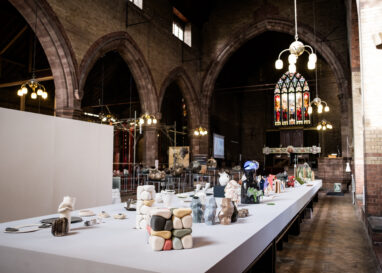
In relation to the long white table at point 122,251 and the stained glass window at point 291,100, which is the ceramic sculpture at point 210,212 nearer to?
the long white table at point 122,251

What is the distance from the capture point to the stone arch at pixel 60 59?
754cm

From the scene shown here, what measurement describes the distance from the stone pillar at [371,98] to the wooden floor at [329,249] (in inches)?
23.2

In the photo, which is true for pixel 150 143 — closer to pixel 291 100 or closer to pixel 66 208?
pixel 66 208

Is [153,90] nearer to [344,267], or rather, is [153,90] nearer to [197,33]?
[197,33]

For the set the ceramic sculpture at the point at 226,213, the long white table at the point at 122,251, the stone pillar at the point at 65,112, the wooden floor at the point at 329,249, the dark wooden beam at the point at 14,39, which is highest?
the dark wooden beam at the point at 14,39

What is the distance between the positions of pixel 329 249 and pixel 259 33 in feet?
39.9

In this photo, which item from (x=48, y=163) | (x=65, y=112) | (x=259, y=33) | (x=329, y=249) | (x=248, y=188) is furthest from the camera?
(x=259, y=33)

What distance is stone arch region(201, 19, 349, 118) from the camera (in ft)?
40.4

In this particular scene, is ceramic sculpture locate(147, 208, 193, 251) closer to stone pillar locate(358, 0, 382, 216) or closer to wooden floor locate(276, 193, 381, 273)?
wooden floor locate(276, 193, 381, 273)

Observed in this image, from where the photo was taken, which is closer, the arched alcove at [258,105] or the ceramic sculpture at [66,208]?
the ceramic sculpture at [66,208]

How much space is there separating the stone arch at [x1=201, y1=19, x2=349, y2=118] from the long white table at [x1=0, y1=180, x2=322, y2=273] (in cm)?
1228

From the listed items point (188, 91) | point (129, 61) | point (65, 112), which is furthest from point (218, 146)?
point (65, 112)

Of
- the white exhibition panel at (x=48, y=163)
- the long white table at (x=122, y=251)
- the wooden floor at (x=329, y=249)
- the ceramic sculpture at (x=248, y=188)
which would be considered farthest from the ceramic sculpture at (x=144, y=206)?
the white exhibition panel at (x=48, y=163)

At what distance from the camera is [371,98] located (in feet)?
14.6
